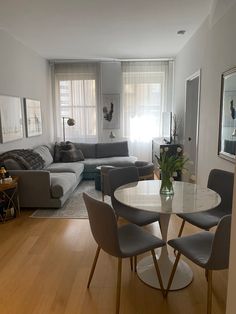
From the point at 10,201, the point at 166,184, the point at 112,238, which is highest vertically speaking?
the point at 166,184

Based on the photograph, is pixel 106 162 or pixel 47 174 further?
pixel 106 162

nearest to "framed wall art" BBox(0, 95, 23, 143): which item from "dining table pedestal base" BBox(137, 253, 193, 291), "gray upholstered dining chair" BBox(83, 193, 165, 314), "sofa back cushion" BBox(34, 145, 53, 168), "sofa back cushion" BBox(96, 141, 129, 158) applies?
"sofa back cushion" BBox(34, 145, 53, 168)

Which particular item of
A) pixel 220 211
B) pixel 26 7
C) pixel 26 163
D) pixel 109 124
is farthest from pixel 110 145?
pixel 220 211

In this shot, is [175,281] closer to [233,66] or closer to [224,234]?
[224,234]

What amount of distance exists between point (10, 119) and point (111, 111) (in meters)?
2.86

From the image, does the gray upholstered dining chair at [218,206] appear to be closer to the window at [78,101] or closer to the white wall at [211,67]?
the white wall at [211,67]

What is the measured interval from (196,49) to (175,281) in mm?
3646

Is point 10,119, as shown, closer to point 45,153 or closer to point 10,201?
point 45,153

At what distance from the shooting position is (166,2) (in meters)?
3.19

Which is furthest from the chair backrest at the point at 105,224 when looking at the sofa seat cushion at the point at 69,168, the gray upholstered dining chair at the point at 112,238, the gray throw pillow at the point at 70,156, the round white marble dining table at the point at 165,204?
the gray throw pillow at the point at 70,156

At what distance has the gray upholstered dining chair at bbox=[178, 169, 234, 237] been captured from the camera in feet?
7.67

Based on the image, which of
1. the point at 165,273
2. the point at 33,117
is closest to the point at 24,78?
the point at 33,117

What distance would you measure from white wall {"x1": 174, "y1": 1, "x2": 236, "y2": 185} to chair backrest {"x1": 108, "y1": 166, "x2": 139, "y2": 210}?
111 centimetres

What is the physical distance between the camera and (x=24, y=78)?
5.02 m
